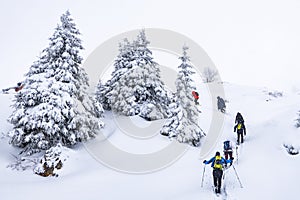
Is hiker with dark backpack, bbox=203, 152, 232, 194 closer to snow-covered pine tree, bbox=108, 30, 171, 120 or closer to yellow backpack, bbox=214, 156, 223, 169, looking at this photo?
yellow backpack, bbox=214, 156, 223, 169

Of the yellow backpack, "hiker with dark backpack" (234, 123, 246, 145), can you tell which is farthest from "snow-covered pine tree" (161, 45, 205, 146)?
the yellow backpack

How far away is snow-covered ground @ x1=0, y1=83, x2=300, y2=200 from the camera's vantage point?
36.9 ft

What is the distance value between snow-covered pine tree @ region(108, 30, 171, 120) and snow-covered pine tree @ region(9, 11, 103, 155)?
624 centimetres

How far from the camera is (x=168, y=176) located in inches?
540

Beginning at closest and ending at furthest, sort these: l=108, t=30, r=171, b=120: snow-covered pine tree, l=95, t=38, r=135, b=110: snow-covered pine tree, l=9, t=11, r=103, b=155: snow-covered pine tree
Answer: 1. l=9, t=11, r=103, b=155: snow-covered pine tree
2. l=108, t=30, r=171, b=120: snow-covered pine tree
3. l=95, t=38, r=135, b=110: snow-covered pine tree

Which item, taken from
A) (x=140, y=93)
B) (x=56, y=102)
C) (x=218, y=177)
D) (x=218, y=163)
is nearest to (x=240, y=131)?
(x=218, y=163)

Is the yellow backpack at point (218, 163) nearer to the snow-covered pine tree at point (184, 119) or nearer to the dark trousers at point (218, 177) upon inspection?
the dark trousers at point (218, 177)

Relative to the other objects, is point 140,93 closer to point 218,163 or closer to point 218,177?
point 218,163

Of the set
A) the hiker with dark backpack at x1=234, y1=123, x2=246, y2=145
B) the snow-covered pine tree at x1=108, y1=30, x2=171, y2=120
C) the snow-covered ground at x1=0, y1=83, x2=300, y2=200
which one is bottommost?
the snow-covered ground at x1=0, y1=83, x2=300, y2=200

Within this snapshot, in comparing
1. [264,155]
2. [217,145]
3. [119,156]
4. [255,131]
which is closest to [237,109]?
[255,131]

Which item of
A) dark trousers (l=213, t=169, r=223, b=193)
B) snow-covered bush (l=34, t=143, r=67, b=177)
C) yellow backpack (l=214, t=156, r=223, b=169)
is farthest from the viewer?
snow-covered bush (l=34, t=143, r=67, b=177)

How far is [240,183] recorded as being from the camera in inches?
449

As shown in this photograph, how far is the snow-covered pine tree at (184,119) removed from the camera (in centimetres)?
1811

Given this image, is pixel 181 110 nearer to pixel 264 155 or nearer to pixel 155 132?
pixel 155 132
